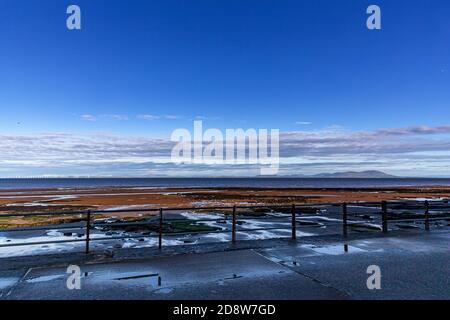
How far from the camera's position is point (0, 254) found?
11281mm

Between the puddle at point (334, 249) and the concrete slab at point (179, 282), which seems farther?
the puddle at point (334, 249)

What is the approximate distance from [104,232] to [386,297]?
52.3ft

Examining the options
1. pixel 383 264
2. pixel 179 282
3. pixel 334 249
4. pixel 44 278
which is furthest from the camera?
pixel 334 249

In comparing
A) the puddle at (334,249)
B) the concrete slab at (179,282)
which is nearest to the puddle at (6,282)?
the concrete slab at (179,282)

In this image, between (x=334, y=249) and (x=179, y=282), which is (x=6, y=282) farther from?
(x=334, y=249)

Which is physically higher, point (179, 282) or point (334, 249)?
point (179, 282)

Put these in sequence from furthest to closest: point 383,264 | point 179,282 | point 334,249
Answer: point 334,249, point 383,264, point 179,282

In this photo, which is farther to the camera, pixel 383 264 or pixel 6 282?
pixel 383 264

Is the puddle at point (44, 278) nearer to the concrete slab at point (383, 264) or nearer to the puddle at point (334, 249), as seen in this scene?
the concrete slab at point (383, 264)

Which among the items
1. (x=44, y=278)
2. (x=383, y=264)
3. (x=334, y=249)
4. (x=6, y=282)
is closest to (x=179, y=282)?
(x=44, y=278)

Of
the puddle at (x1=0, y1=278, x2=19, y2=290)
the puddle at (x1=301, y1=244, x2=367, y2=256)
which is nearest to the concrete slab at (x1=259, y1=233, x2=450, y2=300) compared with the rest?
the puddle at (x1=301, y1=244, x2=367, y2=256)

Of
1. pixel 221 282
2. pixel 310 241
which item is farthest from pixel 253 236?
pixel 221 282

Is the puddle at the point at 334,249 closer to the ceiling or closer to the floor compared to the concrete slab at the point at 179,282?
closer to the floor
